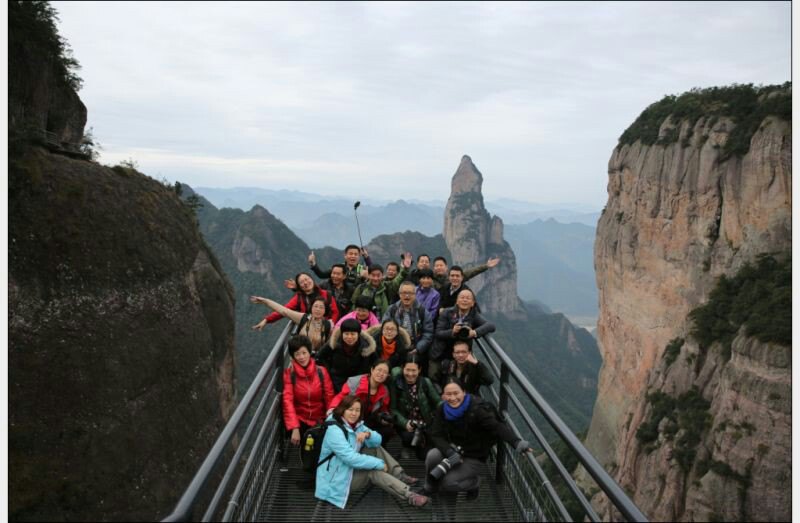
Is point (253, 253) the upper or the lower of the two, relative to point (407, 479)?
lower

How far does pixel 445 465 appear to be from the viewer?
4156 mm

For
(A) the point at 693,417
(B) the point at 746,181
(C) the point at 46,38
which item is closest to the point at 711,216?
(B) the point at 746,181

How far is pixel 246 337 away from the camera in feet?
207

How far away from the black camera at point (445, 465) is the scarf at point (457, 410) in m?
0.25

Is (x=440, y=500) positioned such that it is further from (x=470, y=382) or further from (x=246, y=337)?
(x=246, y=337)

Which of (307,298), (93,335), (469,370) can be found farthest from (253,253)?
(469,370)

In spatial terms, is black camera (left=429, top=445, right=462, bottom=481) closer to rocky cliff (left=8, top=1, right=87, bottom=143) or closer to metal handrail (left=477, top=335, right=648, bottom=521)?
metal handrail (left=477, top=335, right=648, bottom=521)

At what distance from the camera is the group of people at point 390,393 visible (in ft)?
13.9

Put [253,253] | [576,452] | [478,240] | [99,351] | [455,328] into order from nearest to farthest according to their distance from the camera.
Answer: [576,452], [455,328], [99,351], [253,253], [478,240]

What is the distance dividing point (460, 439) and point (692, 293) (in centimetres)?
3071

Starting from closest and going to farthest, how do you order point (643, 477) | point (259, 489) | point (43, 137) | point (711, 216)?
point (259, 489)
point (43, 137)
point (643, 477)
point (711, 216)

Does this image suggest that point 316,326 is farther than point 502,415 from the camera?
Yes

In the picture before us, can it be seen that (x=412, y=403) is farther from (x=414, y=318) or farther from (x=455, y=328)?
(x=414, y=318)

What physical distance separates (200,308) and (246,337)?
141 ft
